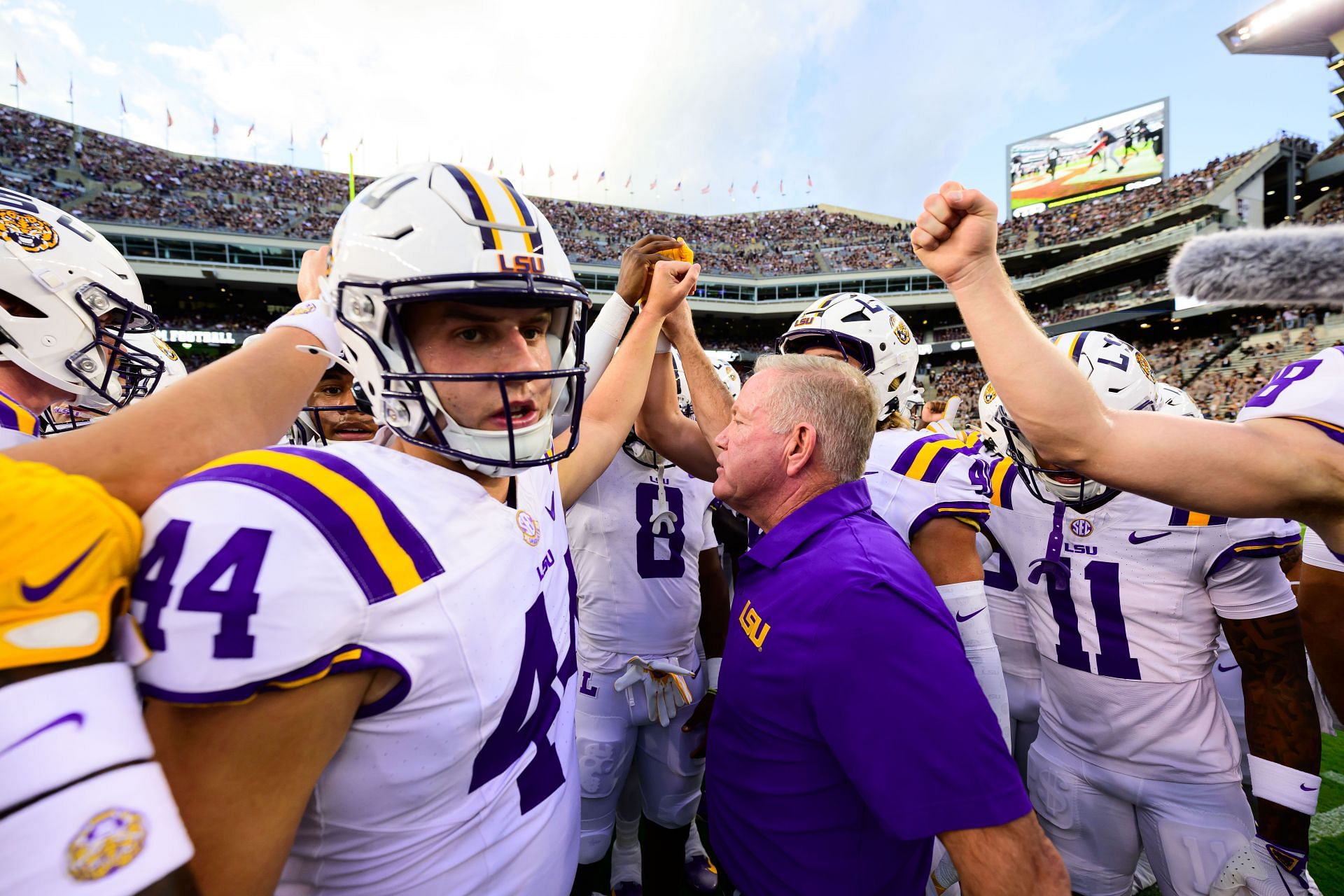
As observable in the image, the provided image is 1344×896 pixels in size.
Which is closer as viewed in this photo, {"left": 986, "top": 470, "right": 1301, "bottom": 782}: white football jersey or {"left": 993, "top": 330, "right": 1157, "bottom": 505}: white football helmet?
{"left": 986, "top": 470, "right": 1301, "bottom": 782}: white football jersey

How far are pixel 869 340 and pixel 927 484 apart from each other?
48.0 inches

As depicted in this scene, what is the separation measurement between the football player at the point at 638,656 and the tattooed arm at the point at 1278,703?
8.13ft

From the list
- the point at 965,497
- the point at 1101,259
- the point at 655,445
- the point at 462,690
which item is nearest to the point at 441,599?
the point at 462,690

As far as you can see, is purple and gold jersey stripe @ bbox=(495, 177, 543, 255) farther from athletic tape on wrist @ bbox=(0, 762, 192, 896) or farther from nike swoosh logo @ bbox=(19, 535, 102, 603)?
athletic tape on wrist @ bbox=(0, 762, 192, 896)

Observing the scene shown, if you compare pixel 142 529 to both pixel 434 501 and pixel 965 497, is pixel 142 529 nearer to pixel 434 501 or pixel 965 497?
pixel 434 501

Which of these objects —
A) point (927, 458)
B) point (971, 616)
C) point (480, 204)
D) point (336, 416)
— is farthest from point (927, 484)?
point (336, 416)

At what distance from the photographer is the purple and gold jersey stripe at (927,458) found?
267 centimetres

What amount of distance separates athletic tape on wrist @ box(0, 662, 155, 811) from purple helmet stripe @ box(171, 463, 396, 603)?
1.12 feet

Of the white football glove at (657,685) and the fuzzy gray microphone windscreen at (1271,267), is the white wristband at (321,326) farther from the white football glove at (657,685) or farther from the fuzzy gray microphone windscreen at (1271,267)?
the white football glove at (657,685)

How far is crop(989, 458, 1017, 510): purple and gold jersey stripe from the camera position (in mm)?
3236

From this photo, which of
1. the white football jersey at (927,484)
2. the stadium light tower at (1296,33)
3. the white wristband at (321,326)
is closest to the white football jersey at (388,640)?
the white wristband at (321,326)

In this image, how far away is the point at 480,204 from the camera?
1.45m

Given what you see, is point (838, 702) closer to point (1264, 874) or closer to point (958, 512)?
point (958, 512)

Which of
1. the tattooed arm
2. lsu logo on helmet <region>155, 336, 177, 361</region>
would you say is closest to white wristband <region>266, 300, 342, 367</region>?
the tattooed arm
